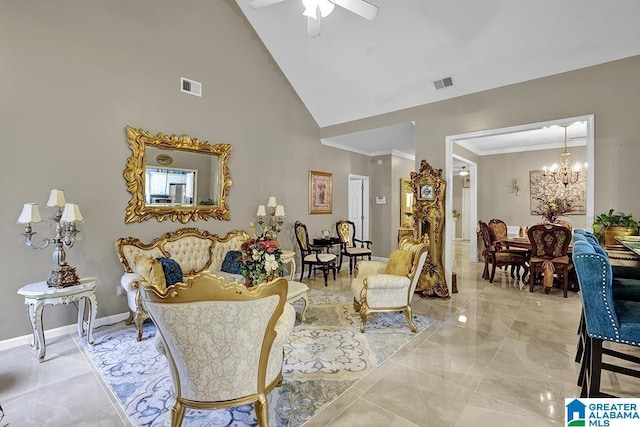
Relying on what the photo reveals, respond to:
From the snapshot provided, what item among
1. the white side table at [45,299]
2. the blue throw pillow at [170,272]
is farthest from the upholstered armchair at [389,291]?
the white side table at [45,299]

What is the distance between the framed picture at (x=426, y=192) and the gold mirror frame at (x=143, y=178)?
3102 mm

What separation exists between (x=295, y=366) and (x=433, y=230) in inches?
119

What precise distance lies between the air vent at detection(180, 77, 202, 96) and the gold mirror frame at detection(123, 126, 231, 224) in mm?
680

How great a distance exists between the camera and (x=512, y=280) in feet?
19.0

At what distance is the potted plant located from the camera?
10.5 ft

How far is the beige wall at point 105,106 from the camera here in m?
3.09

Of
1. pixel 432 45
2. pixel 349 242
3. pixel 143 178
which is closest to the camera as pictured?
pixel 143 178

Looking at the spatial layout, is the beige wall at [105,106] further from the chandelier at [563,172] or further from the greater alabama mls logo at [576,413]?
the chandelier at [563,172]

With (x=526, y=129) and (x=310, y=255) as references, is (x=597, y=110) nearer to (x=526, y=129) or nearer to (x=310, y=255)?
(x=526, y=129)

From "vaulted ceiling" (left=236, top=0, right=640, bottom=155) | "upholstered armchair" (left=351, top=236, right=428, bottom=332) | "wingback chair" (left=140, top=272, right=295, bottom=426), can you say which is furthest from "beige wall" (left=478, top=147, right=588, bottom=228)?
"wingback chair" (left=140, top=272, right=295, bottom=426)

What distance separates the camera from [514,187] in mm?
7703

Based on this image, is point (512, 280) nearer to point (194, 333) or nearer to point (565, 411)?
point (565, 411)

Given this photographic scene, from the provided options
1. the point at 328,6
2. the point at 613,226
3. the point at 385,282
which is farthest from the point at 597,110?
the point at 328,6

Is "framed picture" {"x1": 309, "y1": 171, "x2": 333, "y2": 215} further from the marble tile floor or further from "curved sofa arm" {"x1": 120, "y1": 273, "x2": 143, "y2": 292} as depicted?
"curved sofa arm" {"x1": 120, "y1": 273, "x2": 143, "y2": 292}
